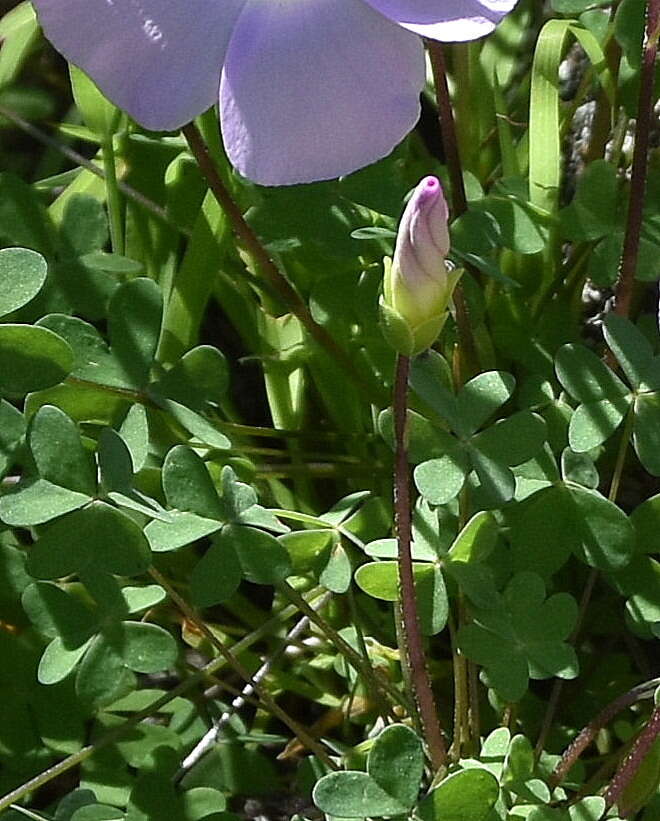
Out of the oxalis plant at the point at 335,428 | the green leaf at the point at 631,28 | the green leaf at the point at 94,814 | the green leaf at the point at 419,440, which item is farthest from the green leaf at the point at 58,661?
the green leaf at the point at 631,28

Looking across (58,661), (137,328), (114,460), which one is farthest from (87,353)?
(58,661)

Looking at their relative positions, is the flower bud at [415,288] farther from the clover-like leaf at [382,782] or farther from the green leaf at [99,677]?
the green leaf at [99,677]

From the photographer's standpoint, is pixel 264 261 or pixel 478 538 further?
pixel 264 261

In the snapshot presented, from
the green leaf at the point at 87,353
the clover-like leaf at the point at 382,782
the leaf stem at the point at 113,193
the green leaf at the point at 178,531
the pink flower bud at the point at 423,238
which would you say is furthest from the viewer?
the leaf stem at the point at 113,193

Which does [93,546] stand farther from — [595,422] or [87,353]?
[595,422]

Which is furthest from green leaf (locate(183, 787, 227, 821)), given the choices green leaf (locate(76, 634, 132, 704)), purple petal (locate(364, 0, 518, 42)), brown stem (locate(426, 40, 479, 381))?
purple petal (locate(364, 0, 518, 42))

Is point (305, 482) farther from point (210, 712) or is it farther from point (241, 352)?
point (241, 352)

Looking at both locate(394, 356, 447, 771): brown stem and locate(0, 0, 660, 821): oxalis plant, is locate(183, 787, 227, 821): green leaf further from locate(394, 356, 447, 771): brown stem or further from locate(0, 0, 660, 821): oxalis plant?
locate(394, 356, 447, 771): brown stem

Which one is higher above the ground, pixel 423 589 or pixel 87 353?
pixel 87 353
